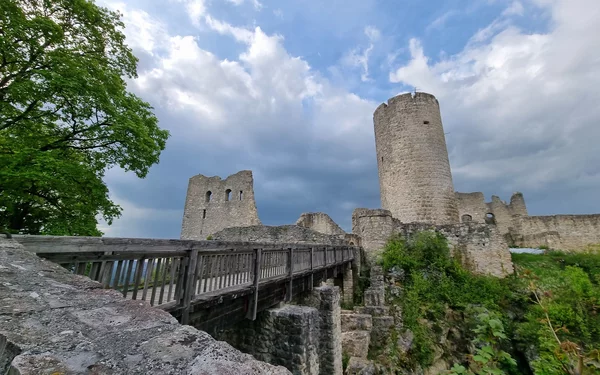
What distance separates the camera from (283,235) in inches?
615

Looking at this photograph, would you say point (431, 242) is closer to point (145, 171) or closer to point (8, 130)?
point (145, 171)

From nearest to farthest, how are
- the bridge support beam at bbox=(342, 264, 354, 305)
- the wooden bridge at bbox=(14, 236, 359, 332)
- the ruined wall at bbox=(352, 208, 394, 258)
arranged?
the wooden bridge at bbox=(14, 236, 359, 332)
the bridge support beam at bbox=(342, 264, 354, 305)
the ruined wall at bbox=(352, 208, 394, 258)

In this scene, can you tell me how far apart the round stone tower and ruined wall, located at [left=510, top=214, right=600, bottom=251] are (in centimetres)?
912

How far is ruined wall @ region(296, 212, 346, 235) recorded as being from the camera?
19.3 meters

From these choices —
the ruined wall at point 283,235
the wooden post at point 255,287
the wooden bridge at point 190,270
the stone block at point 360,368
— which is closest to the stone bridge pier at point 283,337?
the wooden bridge at point 190,270

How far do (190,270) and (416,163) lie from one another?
17.0 metres

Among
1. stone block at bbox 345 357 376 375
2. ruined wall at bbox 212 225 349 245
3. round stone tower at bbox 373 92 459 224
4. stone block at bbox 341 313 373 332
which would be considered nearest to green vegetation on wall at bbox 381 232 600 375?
stone block at bbox 341 313 373 332

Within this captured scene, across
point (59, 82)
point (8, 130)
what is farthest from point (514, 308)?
point (8, 130)

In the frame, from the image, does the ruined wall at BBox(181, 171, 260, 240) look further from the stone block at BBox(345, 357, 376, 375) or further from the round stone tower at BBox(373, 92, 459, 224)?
the stone block at BBox(345, 357, 376, 375)

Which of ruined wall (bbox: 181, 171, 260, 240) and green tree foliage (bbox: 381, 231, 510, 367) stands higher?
ruined wall (bbox: 181, 171, 260, 240)

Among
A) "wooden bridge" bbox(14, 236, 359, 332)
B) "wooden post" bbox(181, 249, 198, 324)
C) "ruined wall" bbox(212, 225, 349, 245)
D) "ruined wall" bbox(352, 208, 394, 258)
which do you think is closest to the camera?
"wooden bridge" bbox(14, 236, 359, 332)

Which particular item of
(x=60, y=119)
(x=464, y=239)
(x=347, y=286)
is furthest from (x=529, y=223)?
(x=60, y=119)

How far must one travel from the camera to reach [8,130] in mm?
7660

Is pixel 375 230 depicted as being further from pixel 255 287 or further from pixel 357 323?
pixel 255 287
